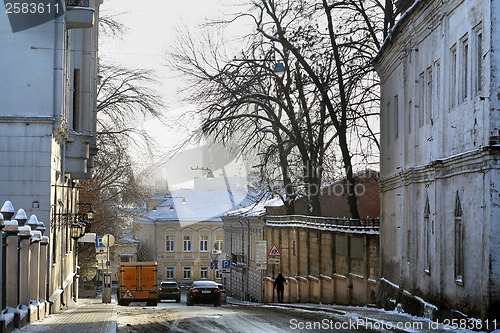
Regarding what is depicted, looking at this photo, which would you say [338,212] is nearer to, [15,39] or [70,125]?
[70,125]

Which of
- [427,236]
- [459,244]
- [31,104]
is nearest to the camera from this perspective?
[459,244]

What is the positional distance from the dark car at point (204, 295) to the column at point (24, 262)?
2748 cm

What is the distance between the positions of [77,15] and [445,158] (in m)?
11.0

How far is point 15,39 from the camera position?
69.2 ft

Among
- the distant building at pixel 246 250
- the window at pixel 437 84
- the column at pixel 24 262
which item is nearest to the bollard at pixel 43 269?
the column at pixel 24 262

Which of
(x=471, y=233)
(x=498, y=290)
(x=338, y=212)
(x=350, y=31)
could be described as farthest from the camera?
(x=338, y=212)

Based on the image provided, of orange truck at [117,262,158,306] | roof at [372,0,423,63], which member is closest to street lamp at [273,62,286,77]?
roof at [372,0,423,63]

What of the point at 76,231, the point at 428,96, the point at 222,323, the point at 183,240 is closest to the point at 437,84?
the point at 428,96

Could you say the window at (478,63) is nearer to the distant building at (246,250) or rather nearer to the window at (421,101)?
the window at (421,101)

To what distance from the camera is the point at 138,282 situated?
39.9 m

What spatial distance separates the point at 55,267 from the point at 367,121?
14665 millimetres

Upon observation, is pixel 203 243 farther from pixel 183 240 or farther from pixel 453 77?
pixel 453 77

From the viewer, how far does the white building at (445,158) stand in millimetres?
14562

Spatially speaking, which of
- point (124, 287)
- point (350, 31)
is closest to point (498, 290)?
point (350, 31)
